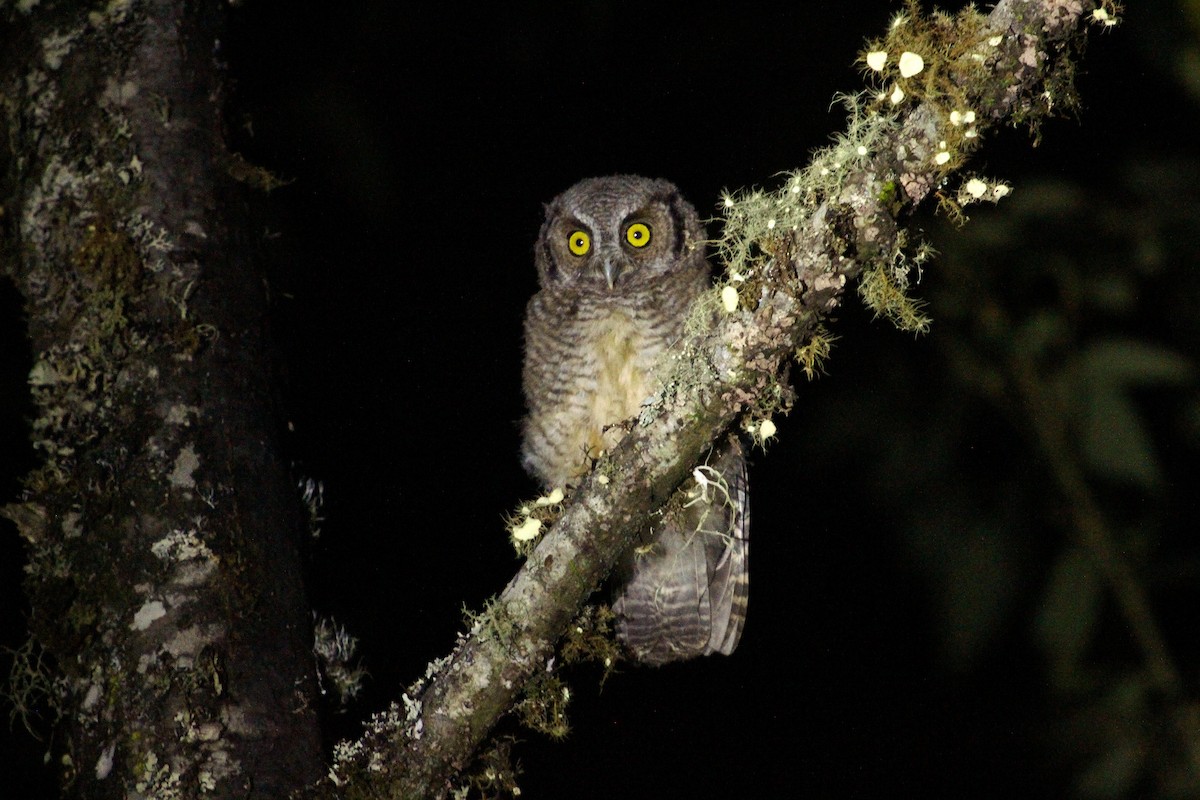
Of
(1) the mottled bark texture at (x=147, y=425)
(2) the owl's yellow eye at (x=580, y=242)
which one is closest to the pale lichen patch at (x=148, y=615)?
(1) the mottled bark texture at (x=147, y=425)

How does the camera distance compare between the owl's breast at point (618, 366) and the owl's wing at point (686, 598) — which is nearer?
the owl's breast at point (618, 366)

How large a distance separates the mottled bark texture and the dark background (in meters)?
0.98

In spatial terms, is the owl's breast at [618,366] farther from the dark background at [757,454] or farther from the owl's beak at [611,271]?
the dark background at [757,454]

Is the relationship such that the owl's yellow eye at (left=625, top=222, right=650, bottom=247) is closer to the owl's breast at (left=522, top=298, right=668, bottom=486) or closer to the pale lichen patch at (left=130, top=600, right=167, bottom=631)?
the owl's breast at (left=522, top=298, right=668, bottom=486)

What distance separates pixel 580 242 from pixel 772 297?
52.8 inches

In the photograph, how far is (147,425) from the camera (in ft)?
4.28

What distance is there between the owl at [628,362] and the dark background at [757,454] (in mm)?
537

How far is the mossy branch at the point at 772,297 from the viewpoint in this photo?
1.04 meters

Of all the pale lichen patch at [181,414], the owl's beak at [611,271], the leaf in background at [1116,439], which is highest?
the owl's beak at [611,271]

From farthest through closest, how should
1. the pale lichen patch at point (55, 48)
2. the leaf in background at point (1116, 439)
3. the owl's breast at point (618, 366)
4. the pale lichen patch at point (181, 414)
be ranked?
1. the leaf in background at point (1116, 439)
2. the owl's breast at point (618, 366)
3. the pale lichen patch at point (55, 48)
4. the pale lichen patch at point (181, 414)

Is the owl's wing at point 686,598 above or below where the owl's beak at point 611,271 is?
below

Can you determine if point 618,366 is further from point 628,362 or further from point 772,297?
point 772,297

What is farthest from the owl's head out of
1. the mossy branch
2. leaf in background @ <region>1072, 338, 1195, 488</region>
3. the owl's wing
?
leaf in background @ <region>1072, 338, 1195, 488</region>

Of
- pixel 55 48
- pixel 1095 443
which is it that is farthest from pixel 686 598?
pixel 55 48
